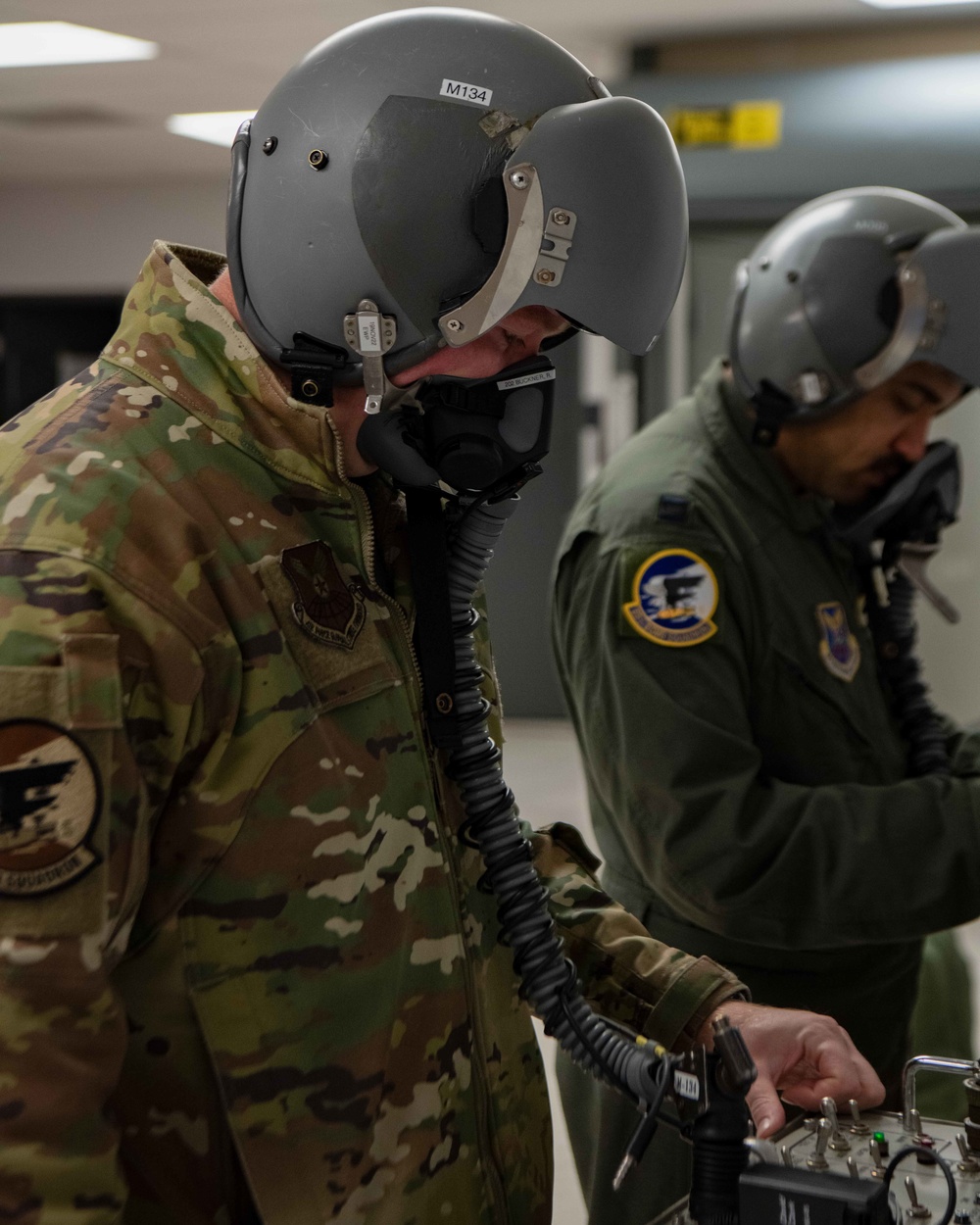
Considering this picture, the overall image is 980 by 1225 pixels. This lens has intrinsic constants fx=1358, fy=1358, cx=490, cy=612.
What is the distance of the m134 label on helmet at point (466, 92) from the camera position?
1.13 meters

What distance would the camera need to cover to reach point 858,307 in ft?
6.35

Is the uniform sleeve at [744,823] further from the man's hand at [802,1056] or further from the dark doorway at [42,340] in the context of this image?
the dark doorway at [42,340]

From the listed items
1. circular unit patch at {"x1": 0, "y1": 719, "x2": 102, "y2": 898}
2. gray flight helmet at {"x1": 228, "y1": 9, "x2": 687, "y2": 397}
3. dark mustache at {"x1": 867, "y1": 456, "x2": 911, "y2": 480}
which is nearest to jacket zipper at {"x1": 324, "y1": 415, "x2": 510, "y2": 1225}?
gray flight helmet at {"x1": 228, "y1": 9, "x2": 687, "y2": 397}

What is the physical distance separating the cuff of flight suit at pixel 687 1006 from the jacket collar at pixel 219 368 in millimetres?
589

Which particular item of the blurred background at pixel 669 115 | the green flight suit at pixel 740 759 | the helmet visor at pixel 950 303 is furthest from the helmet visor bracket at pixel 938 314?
the blurred background at pixel 669 115

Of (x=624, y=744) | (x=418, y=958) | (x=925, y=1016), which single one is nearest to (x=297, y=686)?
(x=418, y=958)

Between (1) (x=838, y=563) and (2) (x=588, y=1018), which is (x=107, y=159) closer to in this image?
(1) (x=838, y=563)

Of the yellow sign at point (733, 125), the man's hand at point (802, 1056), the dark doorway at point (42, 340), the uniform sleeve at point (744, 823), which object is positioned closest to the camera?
the man's hand at point (802, 1056)

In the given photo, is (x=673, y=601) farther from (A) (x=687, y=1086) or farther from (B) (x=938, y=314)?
(A) (x=687, y=1086)

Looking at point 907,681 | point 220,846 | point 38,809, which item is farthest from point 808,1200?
point 907,681

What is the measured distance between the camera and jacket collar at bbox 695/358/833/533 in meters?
1.99

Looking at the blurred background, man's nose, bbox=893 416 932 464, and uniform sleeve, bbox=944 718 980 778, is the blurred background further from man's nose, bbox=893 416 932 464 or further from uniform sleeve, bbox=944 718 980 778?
man's nose, bbox=893 416 932 464

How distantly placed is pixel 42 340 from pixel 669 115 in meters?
5.91

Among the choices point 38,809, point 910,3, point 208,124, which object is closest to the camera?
point 38,809
